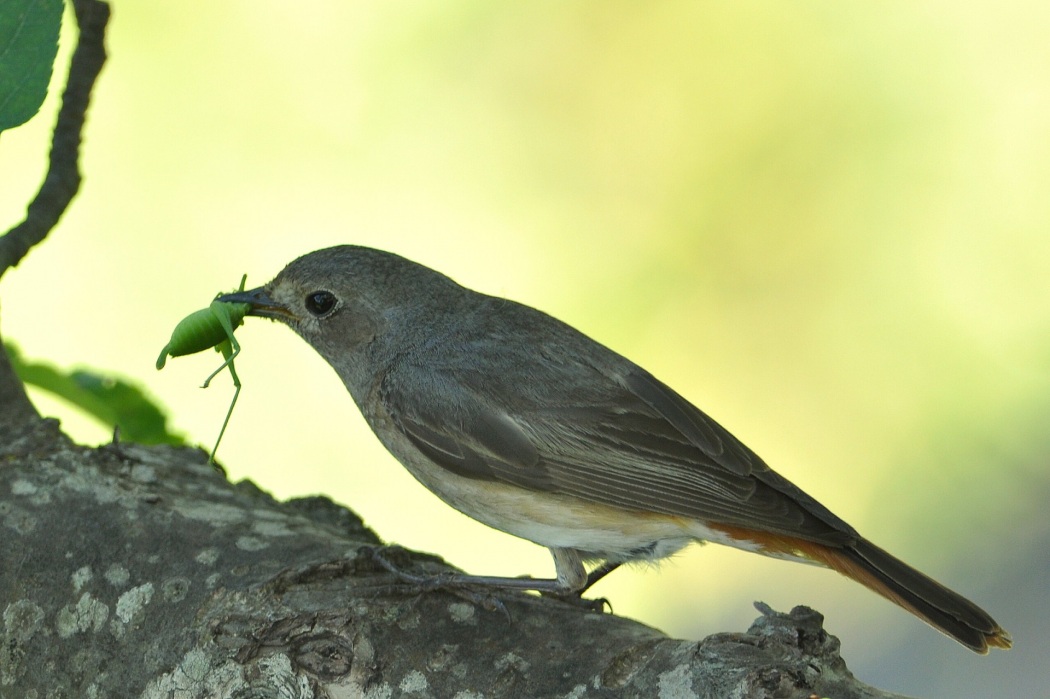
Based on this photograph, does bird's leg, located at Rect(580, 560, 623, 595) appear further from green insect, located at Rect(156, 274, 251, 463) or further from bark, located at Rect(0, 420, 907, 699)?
green insect, located at Rect(156, 274, 251, 463)

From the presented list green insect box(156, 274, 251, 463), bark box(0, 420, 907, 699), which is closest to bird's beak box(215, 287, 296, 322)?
green insect box(156, 274, 251, 463)

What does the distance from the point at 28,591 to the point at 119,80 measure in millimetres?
5864

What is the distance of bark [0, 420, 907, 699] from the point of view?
2.42 m

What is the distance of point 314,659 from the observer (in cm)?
261

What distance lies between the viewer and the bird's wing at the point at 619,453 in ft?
11.7

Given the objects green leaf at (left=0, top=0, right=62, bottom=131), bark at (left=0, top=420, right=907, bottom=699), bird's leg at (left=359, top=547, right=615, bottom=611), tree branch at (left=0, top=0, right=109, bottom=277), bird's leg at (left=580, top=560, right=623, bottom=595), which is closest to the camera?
bark at (left=0, top=420, right=907, bottom=699)

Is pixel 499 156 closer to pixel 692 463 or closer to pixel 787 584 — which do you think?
pixel 787 584

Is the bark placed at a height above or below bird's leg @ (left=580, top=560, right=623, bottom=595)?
below

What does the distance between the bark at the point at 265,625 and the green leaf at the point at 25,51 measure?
1.07 meters

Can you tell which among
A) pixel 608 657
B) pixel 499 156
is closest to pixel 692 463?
pixel 608 657

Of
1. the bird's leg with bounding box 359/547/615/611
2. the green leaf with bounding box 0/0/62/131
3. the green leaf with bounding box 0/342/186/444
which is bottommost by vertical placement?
the bird's leg with bounding box 359/547/615/611

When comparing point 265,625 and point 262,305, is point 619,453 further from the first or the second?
point 262,305

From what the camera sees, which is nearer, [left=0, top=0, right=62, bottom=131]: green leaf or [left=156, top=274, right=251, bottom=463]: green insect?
[left=0, top=0, right=62, bottom=131]: green leaf

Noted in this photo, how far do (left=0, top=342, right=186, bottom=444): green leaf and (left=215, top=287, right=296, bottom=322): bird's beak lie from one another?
512mm
